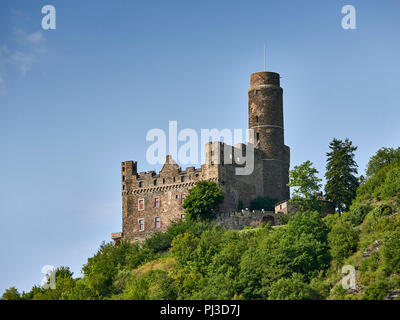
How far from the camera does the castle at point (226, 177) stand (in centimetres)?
10106

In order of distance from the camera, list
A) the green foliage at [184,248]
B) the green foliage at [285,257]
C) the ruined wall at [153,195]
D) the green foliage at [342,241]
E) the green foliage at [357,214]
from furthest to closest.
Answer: the ruined wall at [153,195], the green foliage at [184,248], the green foliage at [357,214], the green foliage at [342,241], the green foliage at [285,257]

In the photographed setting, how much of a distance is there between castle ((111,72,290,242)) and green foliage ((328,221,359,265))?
15.1 meters

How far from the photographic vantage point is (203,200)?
323 ft

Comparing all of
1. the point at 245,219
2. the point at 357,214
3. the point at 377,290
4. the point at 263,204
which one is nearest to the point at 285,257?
the point at 357,214

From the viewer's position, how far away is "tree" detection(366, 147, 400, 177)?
9731cm

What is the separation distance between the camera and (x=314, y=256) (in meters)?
83.8

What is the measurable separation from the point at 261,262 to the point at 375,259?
9.93 meters

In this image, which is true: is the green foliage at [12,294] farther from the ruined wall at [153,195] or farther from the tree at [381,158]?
the tree at [381,158]

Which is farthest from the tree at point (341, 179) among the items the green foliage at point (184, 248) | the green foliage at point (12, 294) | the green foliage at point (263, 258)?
the green foliage at point (12, 294)

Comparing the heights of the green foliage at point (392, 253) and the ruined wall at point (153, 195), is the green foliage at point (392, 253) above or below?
below

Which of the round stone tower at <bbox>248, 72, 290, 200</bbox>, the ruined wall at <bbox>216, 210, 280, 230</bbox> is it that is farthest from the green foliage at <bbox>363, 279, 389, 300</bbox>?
the round stone tower at <bbox>248, 72, 290, 200</bbox>

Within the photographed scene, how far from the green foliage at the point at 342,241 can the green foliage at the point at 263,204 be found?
17340 mm
